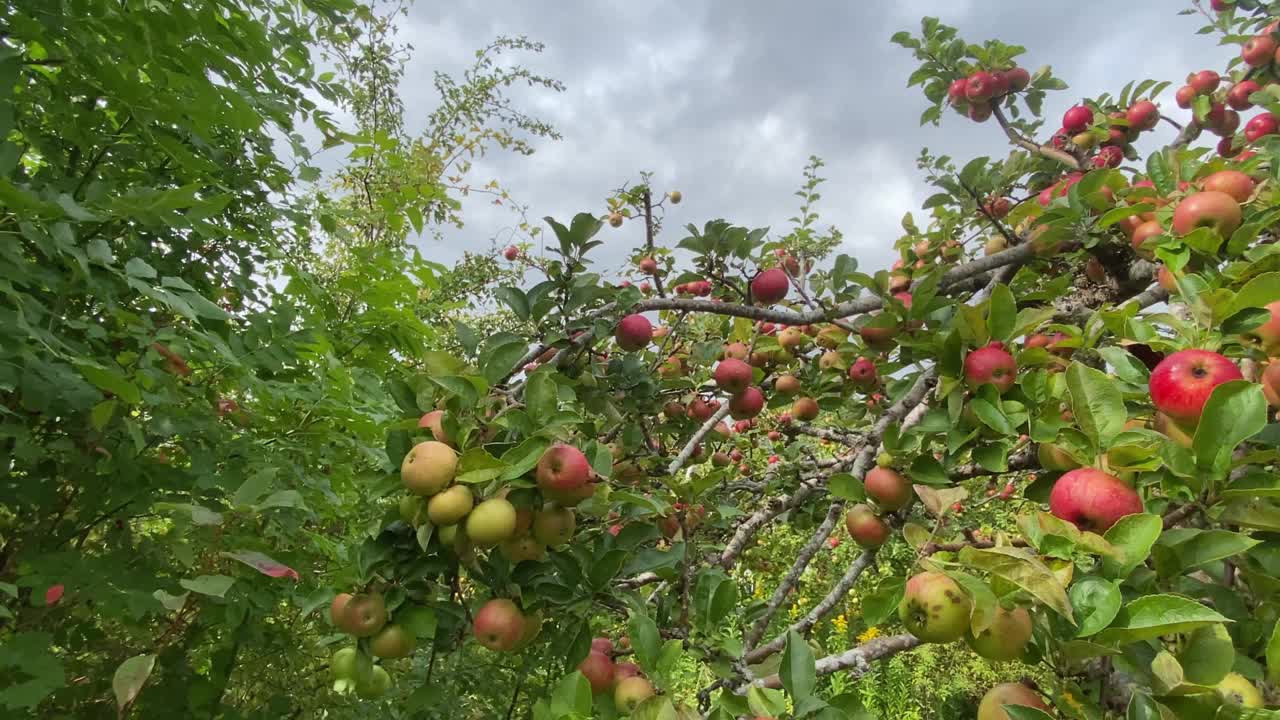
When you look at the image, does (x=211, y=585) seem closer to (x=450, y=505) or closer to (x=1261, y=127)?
(x=450, y=505)

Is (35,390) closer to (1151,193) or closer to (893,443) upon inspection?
(893,443)

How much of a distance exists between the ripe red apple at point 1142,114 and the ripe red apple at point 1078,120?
0.14 meters

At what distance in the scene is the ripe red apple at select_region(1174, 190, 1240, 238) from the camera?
145 cm

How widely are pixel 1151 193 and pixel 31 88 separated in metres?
3.32

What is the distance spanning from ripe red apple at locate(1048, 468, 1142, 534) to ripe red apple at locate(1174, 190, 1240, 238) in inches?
33.0

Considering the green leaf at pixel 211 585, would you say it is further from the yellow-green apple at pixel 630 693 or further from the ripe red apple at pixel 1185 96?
the ripe red apple at pixel 1185 96

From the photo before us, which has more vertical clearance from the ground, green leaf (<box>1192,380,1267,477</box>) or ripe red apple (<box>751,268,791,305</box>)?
ripe red apple (<box>751,268,791,305</box>)

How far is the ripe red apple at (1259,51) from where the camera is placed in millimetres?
2732

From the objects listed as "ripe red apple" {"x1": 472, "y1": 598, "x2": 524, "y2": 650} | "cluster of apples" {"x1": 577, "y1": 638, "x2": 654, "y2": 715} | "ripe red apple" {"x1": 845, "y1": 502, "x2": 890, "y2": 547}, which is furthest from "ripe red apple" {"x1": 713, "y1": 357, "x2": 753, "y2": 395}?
"ripe red apple" {"x1": 472, "y1": 598, "x2": 524, "y2": 650}

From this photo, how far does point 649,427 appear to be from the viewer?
7.45 ft

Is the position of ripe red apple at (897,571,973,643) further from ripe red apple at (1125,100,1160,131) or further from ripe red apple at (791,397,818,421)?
ripe red apple at (1125,100,1160,131)

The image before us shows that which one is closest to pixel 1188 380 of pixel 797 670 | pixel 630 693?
pixel 797 670

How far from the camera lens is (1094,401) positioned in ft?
3.49

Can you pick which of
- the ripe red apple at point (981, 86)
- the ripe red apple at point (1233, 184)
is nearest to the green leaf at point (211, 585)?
the ripe red apple at point (1233, 184)
